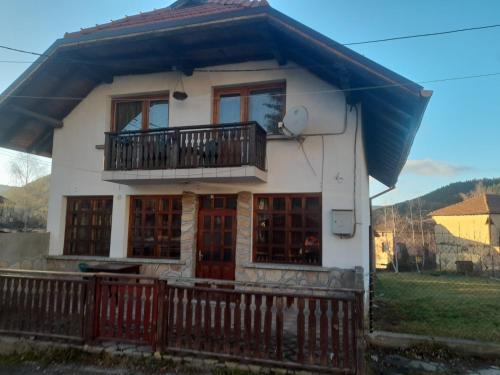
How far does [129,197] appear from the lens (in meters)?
9.88

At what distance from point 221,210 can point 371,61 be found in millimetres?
4737

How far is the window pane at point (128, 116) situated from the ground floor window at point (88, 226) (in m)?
2.07

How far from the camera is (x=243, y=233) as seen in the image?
28.7ft

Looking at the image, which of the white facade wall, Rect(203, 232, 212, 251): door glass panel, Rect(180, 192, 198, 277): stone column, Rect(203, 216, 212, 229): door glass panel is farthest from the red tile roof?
Rect(203, 232, 212, 251): door glass panel

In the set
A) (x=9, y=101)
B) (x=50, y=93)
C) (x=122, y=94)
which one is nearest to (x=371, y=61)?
(x=122, y=94)

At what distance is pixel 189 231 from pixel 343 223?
12.2 ft

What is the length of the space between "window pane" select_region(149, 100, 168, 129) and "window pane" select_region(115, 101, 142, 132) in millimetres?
347

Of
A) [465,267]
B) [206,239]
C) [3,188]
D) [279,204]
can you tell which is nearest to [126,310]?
[206,239]

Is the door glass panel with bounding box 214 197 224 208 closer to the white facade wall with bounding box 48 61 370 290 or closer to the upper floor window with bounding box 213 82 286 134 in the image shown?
the white facade wall with bounding box 48 61 370 290

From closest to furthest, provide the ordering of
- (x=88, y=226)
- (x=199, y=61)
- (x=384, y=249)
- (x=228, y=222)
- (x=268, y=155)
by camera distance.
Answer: (x=268, y=155)
(x=228, y=222)
(x=199, y=61)
(x=88, y=226)
(x=384, y=249)

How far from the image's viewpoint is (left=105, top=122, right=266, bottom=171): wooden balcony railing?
26.9 feet

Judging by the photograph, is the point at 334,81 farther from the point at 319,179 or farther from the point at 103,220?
the point at 103,220

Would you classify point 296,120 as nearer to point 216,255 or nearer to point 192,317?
point 216,255

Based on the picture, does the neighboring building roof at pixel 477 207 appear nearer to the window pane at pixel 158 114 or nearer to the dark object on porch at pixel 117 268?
the window pane at pixel 158 114
